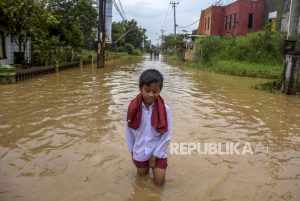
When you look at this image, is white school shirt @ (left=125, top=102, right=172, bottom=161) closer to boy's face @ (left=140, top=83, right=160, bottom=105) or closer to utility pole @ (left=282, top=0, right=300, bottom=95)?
boy's face @ (left=140, top=83, right=160, bottom=105)

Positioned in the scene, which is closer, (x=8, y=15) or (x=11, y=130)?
(x=11, y=130)

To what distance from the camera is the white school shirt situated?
390cm

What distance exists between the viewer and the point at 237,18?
3509 centimetres

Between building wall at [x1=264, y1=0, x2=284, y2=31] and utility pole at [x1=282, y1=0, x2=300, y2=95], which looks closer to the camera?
utility pole at [x1=282, y1=0, x2=300, y2=95]

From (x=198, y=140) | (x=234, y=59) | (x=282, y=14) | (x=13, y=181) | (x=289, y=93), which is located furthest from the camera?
(x=282, y=14)

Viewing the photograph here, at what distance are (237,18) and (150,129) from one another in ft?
111

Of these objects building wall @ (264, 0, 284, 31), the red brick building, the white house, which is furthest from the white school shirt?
the red brick building

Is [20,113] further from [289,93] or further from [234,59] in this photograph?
[234,59]

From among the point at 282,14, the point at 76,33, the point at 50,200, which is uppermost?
the point at 282,14

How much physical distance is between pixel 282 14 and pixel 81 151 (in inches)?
1172

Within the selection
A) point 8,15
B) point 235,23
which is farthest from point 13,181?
point 235,23

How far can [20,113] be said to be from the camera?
26.3ft

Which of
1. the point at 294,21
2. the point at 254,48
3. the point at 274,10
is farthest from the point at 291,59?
the point at 274,10

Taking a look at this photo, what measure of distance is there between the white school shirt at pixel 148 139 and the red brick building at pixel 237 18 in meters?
33.5
